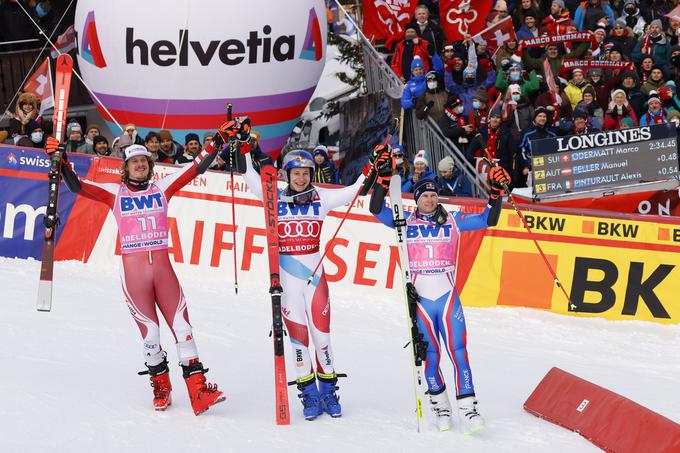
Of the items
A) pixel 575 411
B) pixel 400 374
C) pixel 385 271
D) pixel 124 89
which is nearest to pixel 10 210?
pixel 124 89

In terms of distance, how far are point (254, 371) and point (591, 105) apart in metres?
7.08

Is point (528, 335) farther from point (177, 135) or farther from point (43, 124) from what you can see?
point (43, 124)

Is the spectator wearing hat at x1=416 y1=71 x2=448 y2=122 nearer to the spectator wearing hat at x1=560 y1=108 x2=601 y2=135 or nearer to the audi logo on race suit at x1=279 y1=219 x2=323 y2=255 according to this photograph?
the spectator wearing hat at x1=560 y1=108 x2=601 y2=135

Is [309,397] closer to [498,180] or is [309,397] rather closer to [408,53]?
[498,180]

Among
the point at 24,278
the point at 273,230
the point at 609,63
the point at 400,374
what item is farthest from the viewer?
the point at 609,63

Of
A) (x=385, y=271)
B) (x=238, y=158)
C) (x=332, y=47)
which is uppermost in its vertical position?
(x=332, y=47)

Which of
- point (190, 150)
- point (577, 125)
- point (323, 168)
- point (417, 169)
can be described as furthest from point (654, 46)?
point (190, 150)

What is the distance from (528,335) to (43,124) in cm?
618

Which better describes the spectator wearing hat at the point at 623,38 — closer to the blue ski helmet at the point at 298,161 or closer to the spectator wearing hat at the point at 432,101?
the spectator wearing hat at the point at 432,101

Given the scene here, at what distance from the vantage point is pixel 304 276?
831 cm

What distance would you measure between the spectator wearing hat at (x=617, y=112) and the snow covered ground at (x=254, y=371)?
11.8ft

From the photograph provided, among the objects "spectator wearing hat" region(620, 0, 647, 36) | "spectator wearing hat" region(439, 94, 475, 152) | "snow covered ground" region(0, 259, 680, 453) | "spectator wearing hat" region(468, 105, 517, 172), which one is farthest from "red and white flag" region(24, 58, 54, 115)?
"spectator wearing hat" region(620, 0, 647, 36)

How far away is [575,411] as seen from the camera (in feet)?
28.0

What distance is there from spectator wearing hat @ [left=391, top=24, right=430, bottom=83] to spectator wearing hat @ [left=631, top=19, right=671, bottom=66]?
3.53 metres
